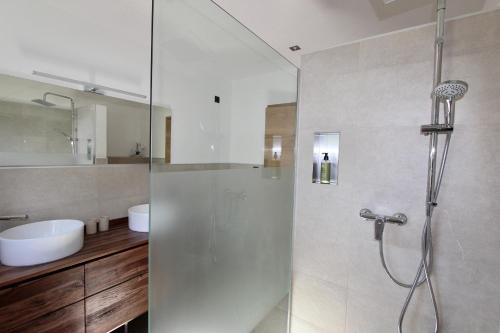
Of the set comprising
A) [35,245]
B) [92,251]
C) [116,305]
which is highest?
[35,245]

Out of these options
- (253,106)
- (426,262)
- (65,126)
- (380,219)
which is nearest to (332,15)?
(253,106)

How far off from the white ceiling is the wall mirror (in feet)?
3.77

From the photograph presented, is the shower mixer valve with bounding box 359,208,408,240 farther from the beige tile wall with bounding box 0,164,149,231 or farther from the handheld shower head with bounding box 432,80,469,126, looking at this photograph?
the beige tile wall with bounding box 0,164,149,231

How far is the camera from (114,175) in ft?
6.11

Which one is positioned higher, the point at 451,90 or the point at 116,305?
the point at 451,90

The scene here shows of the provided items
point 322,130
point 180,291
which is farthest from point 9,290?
point 322,130

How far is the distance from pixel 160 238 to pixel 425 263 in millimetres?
1215

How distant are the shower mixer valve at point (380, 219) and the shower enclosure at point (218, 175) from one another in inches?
18.1

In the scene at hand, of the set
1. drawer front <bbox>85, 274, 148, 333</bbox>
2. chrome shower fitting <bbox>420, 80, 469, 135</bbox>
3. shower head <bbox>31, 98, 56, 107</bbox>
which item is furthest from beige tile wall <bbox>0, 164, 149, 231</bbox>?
chrome shower fitting <bbox>420, 80, 469, 135</bbox>

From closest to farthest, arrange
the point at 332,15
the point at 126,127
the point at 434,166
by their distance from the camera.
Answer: the point at 434,166, the point at 332,15, the point at 126,127

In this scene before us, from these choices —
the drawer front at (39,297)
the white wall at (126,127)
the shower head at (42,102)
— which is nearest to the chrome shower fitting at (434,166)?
the drawer front at (39,297)

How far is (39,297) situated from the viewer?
107 cm

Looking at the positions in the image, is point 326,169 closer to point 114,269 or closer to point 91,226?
point 114,269

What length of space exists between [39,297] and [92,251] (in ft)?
1.00
